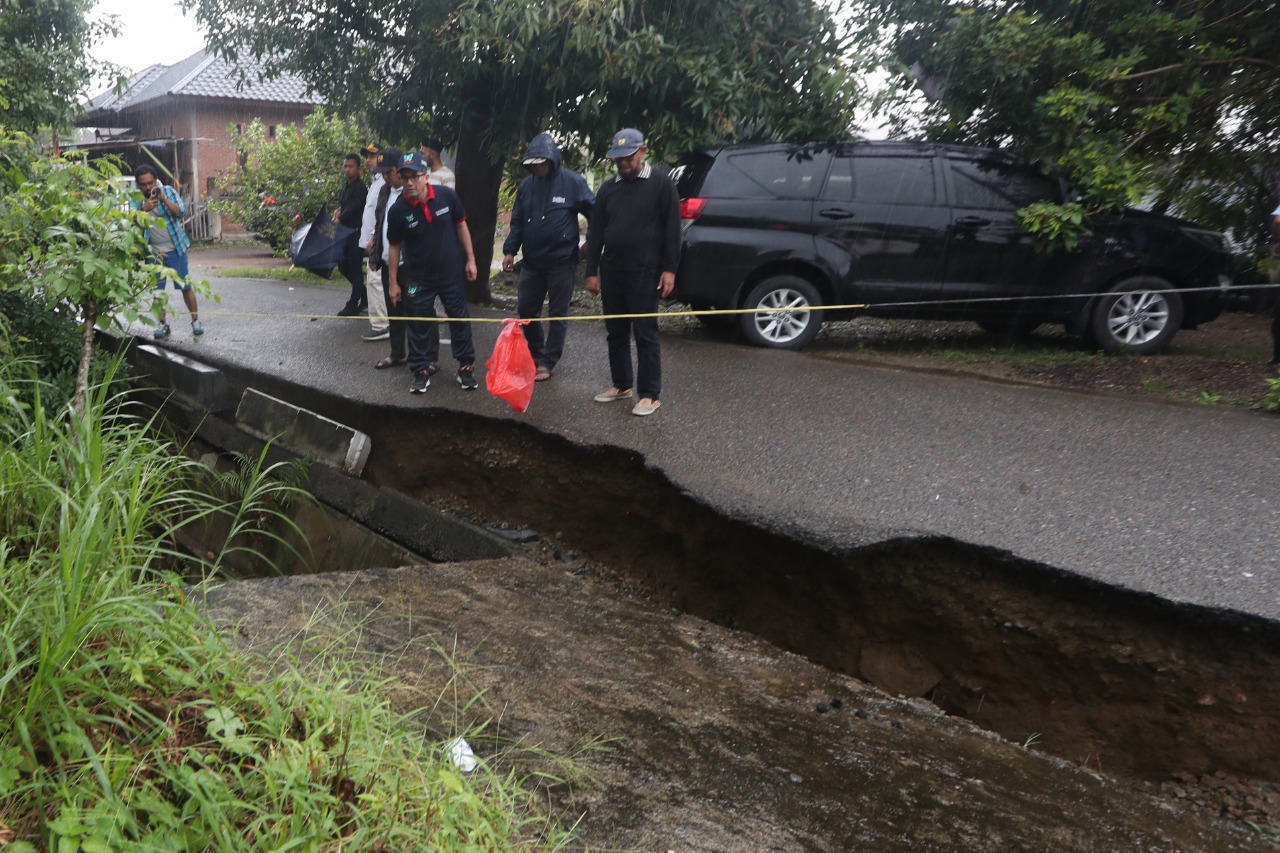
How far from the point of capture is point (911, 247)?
8.58 meters

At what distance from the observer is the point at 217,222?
2861cm

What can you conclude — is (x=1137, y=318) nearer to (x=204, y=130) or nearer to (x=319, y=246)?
(x=319, y=246)

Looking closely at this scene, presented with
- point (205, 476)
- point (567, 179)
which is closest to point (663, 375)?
point (567, 179)

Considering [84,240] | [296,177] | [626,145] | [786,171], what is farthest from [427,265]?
[296,177]

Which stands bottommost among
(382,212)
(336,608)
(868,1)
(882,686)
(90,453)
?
(882,686)

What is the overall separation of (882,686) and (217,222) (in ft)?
92.0

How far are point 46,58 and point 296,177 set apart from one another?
22.7 ft

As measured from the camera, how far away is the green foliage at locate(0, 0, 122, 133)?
12289 millimetres

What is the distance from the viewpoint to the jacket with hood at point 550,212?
719 cm

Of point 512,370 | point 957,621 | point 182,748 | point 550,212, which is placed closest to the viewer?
point 182,748

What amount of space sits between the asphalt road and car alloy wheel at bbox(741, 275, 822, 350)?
256 mm

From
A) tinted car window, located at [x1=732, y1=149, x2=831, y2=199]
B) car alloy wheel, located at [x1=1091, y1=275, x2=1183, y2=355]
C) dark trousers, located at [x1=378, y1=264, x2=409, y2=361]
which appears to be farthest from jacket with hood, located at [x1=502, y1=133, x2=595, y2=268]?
car alloy wheel, located at [x1=1091, y1=275, x2=1183, y2=355]

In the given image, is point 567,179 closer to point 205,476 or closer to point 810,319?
point 810,319

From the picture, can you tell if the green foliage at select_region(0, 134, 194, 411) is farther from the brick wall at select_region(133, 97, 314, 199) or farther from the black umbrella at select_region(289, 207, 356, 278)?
the brick wall at select_region(133, 97, 314, 199)
